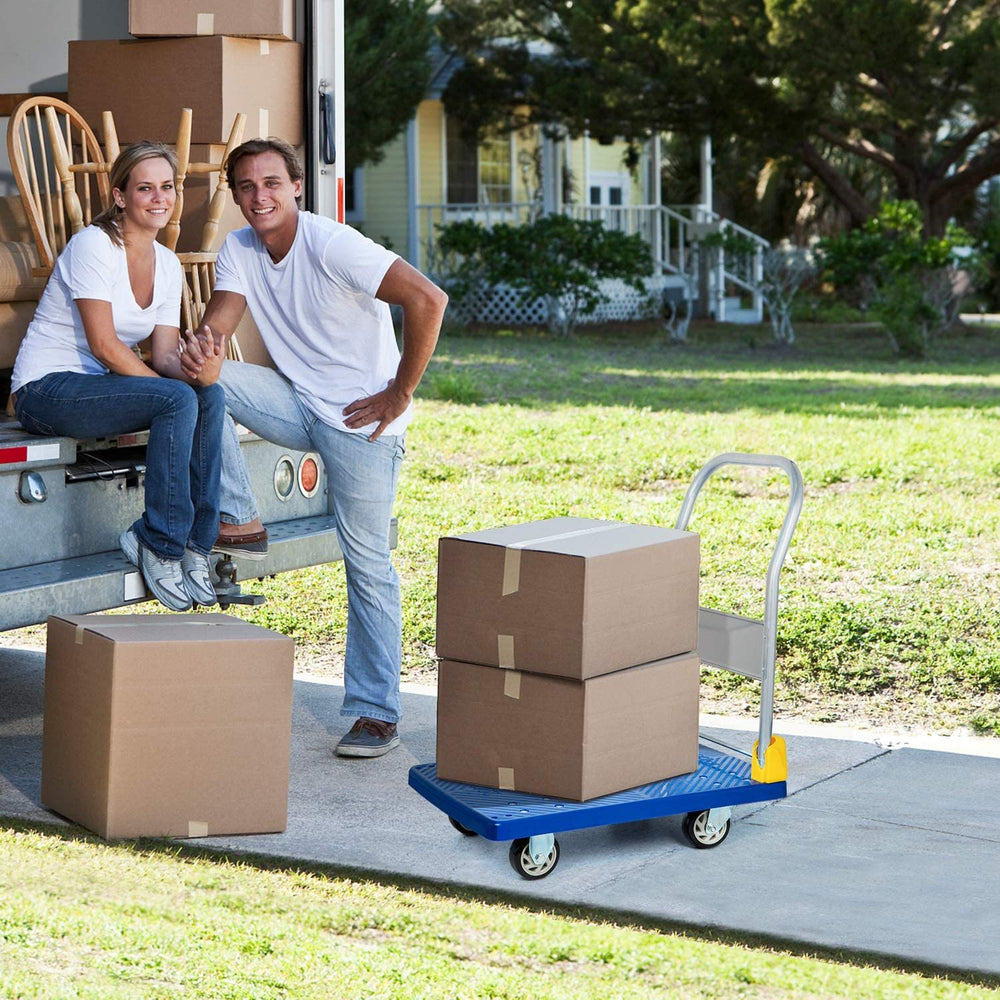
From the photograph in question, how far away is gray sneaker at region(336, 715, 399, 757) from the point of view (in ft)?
16.1

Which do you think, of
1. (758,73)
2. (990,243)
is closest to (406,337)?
(758,73)

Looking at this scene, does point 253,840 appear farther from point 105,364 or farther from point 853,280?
point 853,280

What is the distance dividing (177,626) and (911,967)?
6.51 ft

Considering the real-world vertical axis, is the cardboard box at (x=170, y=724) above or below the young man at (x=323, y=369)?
below

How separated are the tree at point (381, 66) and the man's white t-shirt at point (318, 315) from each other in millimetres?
14771

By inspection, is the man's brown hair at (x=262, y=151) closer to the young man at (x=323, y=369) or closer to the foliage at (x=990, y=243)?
the young man at (x=323, y=369)

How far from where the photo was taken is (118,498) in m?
4.84

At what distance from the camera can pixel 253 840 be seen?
4.18 meters

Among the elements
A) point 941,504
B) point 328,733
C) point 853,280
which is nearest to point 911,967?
point 328,733

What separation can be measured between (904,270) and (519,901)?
50.9 ft

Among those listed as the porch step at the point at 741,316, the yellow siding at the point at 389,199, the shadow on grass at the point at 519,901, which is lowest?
the shadow on grass at the point at 519,901

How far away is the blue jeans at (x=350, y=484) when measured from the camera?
4.73m

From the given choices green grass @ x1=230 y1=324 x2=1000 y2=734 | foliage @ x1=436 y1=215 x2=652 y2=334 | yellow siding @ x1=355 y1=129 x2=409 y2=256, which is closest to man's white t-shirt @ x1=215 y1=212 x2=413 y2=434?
green grass @ x1=230 y1=324 x2=1000 y2=734

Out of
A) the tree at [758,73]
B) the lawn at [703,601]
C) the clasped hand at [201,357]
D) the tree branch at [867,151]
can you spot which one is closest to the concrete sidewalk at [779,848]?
the lawn at [703,601]
